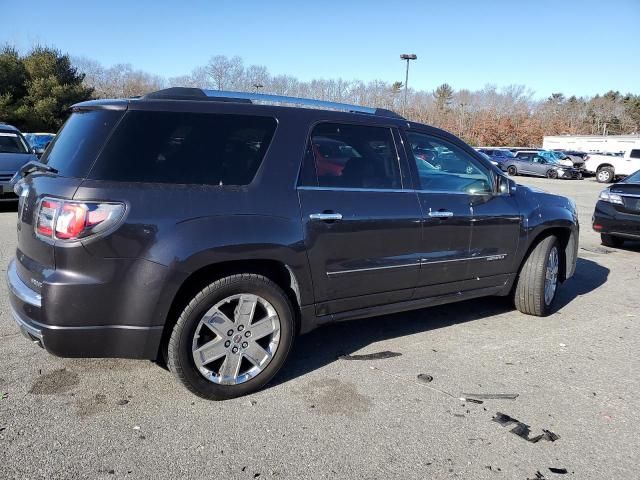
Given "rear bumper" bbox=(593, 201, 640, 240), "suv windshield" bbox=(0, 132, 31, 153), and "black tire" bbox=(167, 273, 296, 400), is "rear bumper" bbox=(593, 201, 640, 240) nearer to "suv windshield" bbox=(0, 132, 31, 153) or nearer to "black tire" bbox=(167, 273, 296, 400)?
"black tire" bbox=(167, 273, 296, 400)

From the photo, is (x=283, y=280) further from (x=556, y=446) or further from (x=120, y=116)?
(x=556, y=446)

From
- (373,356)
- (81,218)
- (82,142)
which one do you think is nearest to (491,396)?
(373,356)

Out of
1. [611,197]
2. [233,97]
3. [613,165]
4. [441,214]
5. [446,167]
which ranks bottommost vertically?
[611,197]

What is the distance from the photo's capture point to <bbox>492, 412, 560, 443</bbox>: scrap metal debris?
3027 mm

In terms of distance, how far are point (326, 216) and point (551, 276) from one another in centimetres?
296

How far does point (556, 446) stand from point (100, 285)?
270 cm

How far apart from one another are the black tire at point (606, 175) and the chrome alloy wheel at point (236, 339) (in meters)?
31.1

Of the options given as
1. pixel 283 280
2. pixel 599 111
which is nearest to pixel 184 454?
pixel 283 280

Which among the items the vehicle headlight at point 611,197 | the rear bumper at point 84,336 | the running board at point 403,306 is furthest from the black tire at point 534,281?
the vehicle headlight at point 611,197

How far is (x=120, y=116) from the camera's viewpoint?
3.10 m

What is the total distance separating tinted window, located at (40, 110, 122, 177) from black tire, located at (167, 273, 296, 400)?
998 mm

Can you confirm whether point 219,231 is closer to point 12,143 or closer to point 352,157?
point 352,157

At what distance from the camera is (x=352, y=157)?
3.84 m

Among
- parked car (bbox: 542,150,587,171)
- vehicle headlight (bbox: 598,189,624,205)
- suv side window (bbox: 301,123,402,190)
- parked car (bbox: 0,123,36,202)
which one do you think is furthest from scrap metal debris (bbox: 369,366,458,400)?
parked car (bbox: 542,150,587,171)
